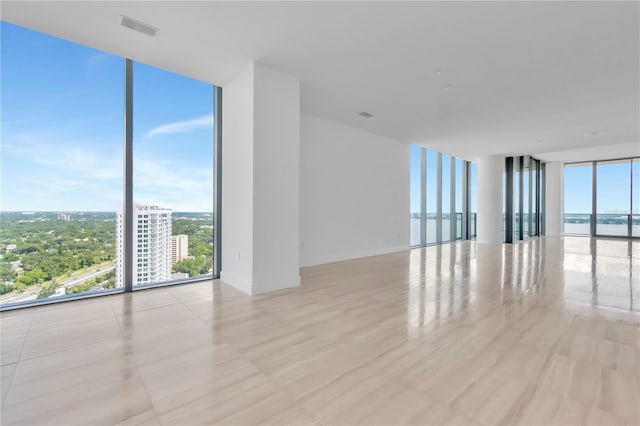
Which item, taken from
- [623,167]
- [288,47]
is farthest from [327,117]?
[623,167]

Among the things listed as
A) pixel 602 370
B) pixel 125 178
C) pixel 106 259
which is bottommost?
pixel 602 370

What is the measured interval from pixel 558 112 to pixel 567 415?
18.1 ft

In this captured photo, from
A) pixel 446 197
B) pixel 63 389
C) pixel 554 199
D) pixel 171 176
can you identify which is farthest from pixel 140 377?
pixel 554 199

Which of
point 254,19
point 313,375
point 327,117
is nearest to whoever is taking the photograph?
point 313,375

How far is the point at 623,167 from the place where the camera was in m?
10.4

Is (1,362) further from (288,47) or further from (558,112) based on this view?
(558,112)

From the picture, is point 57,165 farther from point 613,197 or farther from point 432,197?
point 613,197

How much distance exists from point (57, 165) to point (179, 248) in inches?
65.0

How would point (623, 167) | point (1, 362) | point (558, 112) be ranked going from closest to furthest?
point (1, 362), point (558, 112), point (623, 167)

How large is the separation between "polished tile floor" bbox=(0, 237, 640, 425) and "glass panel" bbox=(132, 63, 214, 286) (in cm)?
54

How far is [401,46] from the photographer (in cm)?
308

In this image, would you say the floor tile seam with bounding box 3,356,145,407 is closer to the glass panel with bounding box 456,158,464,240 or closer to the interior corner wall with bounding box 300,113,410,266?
the interior corner wall with bounding box 300,113,410,266

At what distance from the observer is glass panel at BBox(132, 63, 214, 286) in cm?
369

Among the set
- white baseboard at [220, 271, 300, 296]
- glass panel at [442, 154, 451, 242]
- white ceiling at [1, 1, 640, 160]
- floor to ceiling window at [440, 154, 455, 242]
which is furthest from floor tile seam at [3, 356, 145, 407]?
glass panel at [442, 154, 451, 242]
